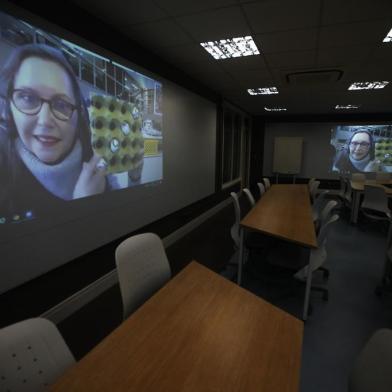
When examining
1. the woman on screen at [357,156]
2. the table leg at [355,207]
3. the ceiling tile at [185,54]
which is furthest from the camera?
the woman on screen at [357,156]

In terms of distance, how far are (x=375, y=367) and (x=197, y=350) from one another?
59 cm

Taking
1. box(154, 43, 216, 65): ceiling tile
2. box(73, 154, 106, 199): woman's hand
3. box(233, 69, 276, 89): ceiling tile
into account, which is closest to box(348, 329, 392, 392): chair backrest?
box(73, 154, 106, 199): woman's hand

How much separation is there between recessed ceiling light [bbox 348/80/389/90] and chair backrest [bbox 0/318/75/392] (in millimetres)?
5390

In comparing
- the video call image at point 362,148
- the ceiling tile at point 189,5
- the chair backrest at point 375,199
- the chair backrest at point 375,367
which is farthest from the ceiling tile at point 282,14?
the video call image at point 362,148

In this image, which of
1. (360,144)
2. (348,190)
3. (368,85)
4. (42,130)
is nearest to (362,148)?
(360,144)

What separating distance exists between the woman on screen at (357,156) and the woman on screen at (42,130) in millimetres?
8397

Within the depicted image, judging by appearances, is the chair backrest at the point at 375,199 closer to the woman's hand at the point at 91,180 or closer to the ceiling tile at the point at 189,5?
the ceiling tile at the point at 189,5

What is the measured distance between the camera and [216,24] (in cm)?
248

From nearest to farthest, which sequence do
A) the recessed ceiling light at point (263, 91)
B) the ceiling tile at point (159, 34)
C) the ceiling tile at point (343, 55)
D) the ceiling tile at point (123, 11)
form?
the ceiling tile at point (123, 11)
the ceiling tile at point (159, 34)
the ceiling tile at point (343, 55)
the recessed ceiling light at point (263, 91)

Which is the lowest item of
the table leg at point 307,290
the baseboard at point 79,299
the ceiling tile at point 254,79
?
the baseboard at point 79,299

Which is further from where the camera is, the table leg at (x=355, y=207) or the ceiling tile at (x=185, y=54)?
the table leg at (x=355, y=207)

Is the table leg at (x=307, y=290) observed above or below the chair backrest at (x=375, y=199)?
below

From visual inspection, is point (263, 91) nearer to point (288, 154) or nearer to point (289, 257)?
point (289, 257)

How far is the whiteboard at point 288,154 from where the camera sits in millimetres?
8773
